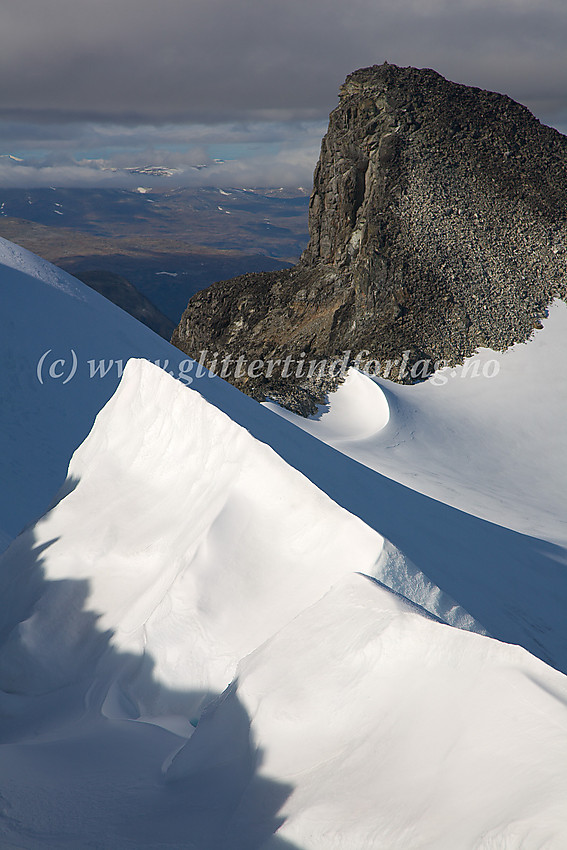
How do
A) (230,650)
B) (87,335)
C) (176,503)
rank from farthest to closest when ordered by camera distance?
(87,335) → (176,503) → (230,650)

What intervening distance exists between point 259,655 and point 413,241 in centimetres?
2458

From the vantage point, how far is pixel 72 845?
2770 millimetres

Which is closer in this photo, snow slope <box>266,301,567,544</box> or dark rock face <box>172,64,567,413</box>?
snow slope <box>266,301,567,544</box>

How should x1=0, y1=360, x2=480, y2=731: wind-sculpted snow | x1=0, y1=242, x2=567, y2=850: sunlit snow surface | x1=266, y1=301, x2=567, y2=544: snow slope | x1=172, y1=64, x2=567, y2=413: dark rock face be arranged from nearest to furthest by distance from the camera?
x1=0, y1=242, x2=567, y2=850: sunlit snow surface < x1=0, y1=360, x2=480, y2=731: wind-sculpted snow < x1=266, y1=301, x2=567, y2=544: snow slope < x1=172, y1=64, x2=567, y2=413: dark rock face

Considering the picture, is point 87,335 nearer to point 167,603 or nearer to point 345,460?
point 345,460

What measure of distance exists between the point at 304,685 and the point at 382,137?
91.8 feet

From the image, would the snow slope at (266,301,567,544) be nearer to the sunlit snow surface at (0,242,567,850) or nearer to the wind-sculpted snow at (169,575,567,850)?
the sunlit snow surface at (0,242,567,850)

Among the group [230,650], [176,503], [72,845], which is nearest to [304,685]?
[230,650]

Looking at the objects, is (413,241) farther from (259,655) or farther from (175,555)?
(259,655)

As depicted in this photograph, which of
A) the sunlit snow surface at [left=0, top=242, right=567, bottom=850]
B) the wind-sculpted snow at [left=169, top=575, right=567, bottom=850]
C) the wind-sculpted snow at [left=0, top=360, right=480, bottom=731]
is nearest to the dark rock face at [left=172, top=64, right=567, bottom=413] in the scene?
the sunlit snow surface at [left=0, top=242, right=567, bottom=850]

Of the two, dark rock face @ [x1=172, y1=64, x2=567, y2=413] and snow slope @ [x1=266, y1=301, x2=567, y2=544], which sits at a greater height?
dark rock face @ [x1=172, y1=64, x2=567, y2=413]

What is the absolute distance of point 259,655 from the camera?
11.6ft

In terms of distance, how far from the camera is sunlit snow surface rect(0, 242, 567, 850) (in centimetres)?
253

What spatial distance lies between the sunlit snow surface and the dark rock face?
1605 cm
